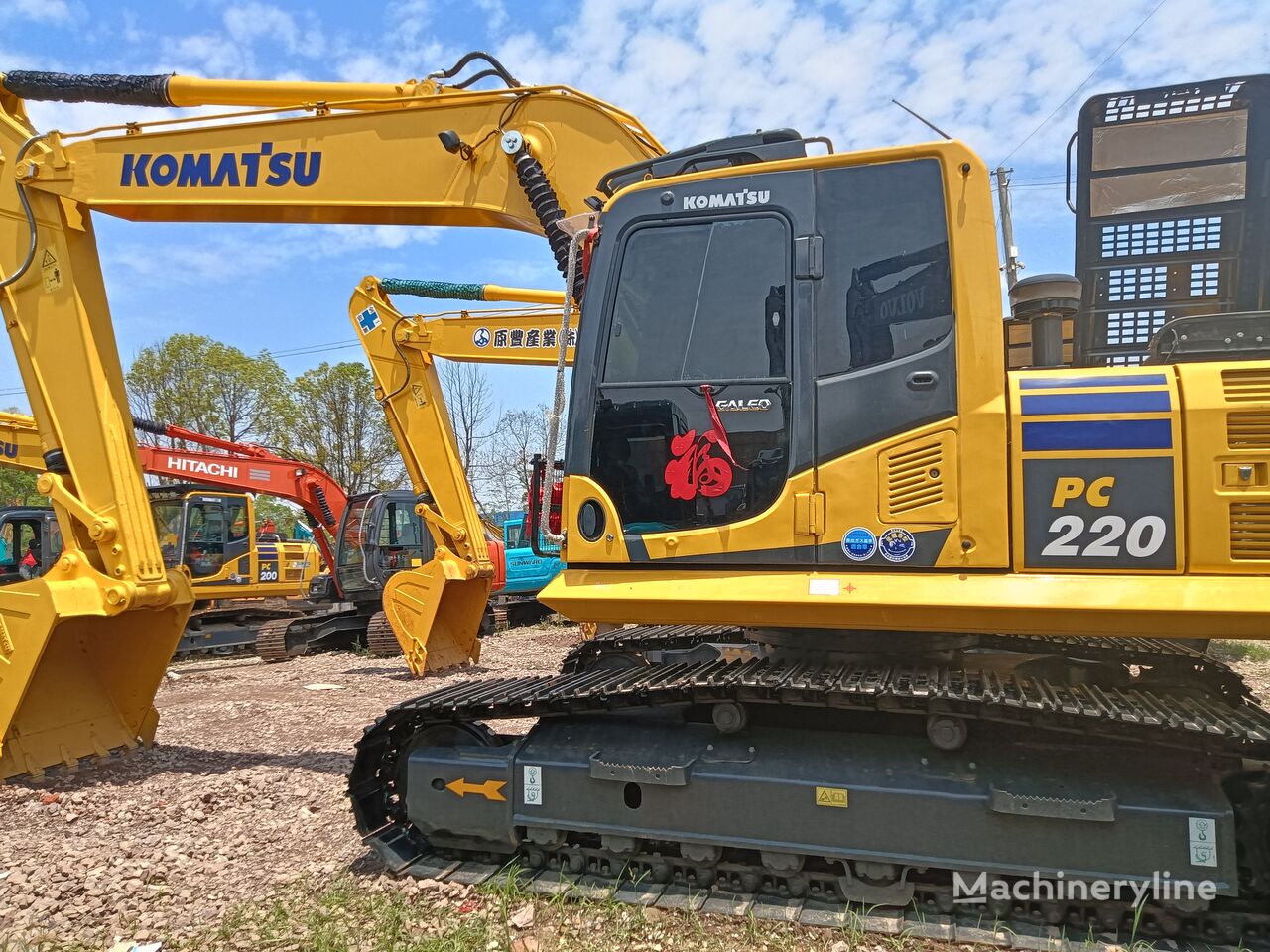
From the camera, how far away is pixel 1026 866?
2994mm

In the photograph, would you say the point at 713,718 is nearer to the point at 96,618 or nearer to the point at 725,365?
the point at 725,365

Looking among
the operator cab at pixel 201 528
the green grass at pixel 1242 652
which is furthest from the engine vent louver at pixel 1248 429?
the operator cab at pixel 201 528

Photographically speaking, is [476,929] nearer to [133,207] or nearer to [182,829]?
[182,829]

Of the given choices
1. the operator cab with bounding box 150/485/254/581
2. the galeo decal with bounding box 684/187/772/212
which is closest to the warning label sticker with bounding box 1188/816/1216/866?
the galeo decal with bounding box 684/187/772/212

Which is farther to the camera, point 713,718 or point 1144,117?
point 1144,117

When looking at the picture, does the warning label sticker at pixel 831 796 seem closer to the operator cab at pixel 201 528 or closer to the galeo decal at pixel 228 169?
the galeo decal at pixel 228 169

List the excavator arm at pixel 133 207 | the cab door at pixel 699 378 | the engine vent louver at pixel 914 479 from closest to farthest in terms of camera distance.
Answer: the engine vent louver at pixel 914 479 < the cab door at pixel 699 378 < the excavator arm at pixel 133 207

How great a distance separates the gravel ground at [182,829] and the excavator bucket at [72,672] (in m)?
0.20

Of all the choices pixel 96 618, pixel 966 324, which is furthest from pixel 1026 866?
pixel 96 618

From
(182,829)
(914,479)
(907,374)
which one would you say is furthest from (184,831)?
(907,374)

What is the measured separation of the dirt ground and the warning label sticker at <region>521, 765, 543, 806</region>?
822 millimetres

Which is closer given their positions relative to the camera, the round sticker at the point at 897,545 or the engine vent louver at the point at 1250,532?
the engine vent louver at the point at 1250,532

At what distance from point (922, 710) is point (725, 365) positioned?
154cm

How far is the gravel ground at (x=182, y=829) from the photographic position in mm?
3723
